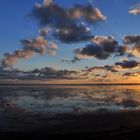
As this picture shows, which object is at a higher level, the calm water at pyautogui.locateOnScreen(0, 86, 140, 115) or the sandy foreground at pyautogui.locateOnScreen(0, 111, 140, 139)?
the calm water at pyautogui.locateOnScreen(0, 86, 140, 115)

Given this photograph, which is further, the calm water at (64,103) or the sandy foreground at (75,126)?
the calm water at (64,103)

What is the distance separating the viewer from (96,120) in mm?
31109

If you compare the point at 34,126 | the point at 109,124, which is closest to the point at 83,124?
the point at 109,124

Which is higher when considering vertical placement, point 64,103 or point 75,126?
point 64,103

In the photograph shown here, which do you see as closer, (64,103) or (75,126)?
(75,126)

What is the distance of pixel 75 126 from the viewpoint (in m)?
28.0

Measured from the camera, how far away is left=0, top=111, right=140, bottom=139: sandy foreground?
2418 cm

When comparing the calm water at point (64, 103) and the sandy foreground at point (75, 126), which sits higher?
the calm water at point (64, 103)

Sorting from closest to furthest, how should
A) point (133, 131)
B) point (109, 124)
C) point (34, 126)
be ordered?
point (133, 131), point (34, 126), point (109, 124)

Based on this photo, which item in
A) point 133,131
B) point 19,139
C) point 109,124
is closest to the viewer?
point 19,139

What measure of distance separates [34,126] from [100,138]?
641 centimetres

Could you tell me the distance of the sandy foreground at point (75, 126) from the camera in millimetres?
24183

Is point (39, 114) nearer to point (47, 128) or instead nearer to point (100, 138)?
point (47, 128)

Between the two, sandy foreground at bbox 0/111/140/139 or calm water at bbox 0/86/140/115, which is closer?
sandy foreground at bbox 0/111/140/139
